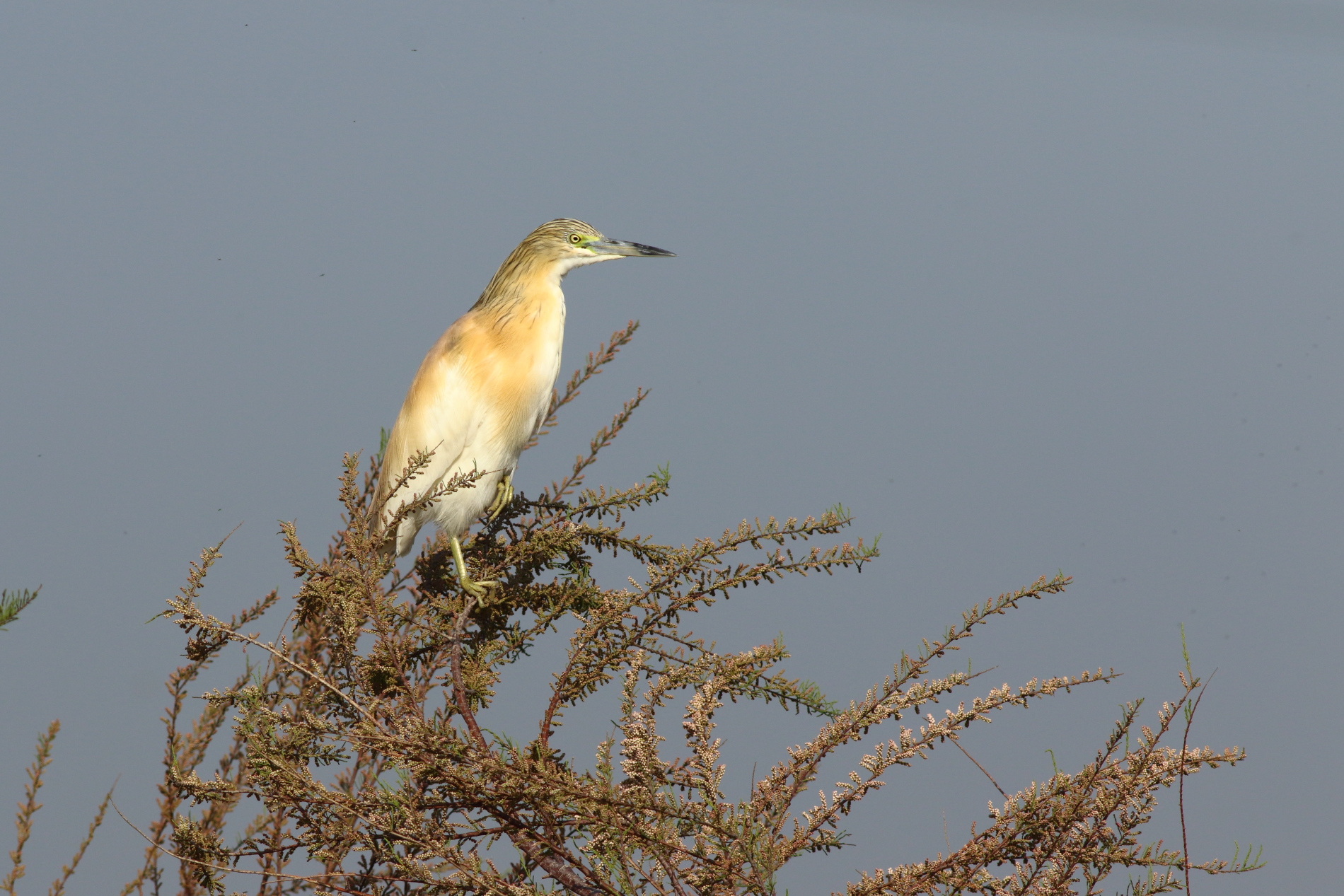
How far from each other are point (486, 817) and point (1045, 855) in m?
0.76

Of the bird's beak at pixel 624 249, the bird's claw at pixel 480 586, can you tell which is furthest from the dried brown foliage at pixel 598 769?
the bird's beak at pixel 624 249

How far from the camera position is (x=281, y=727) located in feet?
5.64

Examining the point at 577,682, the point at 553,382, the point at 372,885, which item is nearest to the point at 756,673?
the point at 577,682

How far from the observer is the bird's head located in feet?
9.10

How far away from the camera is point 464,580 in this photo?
2.31 m

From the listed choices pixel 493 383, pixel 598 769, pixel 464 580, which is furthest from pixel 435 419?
pixel 598 769

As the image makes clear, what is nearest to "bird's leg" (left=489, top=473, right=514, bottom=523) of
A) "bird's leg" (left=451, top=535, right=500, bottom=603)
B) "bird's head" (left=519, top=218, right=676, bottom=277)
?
"bird's leg" (left=451, top=535, right=500, bottom=603)

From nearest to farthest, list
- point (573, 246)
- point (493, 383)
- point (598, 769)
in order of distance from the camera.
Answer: point (598, 769), point (493, 383), point (573, 246)

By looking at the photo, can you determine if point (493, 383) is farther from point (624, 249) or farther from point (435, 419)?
point (624, 249)

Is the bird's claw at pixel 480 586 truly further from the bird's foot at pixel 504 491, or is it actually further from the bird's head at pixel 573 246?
the bird's head at pixel 573 246

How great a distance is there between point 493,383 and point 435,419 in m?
0.17

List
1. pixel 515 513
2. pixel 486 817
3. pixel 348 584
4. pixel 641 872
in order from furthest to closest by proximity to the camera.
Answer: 1. pixel 515 513
2. pixel 348 584
3. pixel 486 817
4. pixel 641 872

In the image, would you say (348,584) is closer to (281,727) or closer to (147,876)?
(281,727)

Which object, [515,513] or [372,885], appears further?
[515,513]
